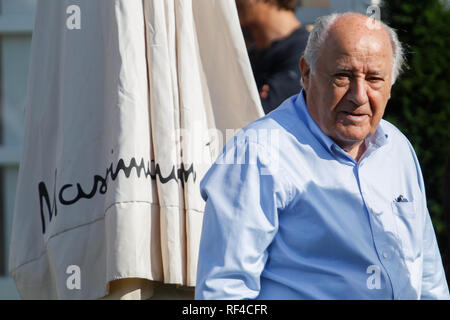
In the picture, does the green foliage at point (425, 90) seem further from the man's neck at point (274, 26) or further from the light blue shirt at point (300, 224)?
the light blue shirt at point (300, 224)

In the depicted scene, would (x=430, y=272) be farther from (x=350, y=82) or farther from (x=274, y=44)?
(x=274, y=44)

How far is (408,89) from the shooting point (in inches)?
183

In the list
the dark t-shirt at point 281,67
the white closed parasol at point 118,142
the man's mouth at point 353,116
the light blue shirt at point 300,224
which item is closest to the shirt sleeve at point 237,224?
the light blue shirt at point 300,224

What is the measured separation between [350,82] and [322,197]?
0.37 m

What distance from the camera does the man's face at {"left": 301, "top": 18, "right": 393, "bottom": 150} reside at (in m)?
2.37

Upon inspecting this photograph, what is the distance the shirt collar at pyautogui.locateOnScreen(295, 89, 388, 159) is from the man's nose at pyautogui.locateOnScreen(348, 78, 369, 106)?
14 cm

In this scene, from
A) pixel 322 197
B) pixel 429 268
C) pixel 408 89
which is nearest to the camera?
pixel 322 197

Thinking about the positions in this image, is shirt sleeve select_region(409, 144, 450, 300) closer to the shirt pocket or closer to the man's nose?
the shirt pocket

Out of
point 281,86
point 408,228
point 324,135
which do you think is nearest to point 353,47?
point 324,135

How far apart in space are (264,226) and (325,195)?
22cm

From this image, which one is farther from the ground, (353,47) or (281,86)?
(281,86)

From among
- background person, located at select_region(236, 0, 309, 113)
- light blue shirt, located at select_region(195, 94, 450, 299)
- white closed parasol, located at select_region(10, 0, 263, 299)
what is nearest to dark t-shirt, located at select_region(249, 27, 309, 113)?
background person, located at select_region(236, 0, 309, 113)

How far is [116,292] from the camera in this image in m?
2.81
